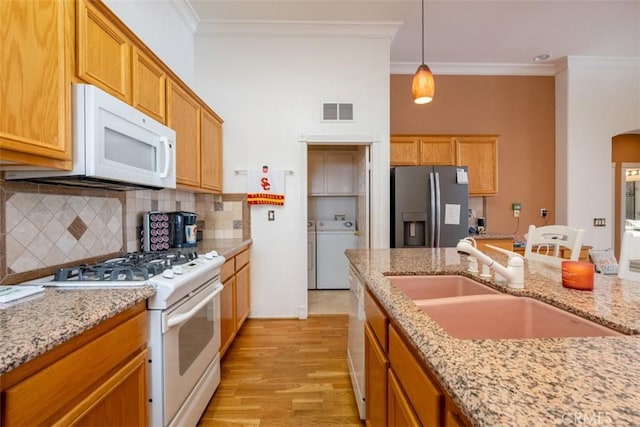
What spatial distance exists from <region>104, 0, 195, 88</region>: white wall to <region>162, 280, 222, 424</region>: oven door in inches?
77.9

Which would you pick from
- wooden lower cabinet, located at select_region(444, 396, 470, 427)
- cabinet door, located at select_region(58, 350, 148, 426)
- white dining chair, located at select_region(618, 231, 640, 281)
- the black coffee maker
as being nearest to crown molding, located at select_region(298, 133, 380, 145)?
the black coffee maker

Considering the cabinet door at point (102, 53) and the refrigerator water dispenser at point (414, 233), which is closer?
the cabinet door at point (102, 53)

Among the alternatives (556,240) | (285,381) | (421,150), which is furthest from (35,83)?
(421,150)

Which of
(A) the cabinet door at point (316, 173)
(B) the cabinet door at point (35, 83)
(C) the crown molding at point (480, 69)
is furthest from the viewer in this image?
(A) the cabinet door at point (316, 173)

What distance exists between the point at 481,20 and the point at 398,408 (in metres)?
3.68

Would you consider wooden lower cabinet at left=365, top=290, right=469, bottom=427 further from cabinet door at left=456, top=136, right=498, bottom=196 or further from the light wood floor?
cabinet door at left=456, top=136, right=498, bottom=196

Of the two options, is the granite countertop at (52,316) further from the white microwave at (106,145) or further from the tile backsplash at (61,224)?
the white microwave at (106,145)

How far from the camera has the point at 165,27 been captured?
256cm

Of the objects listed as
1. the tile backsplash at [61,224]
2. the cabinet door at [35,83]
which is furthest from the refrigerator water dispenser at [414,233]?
the cabinet door at [35,83]

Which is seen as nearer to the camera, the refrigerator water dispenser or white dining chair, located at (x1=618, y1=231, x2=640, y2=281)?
white dining chair, located at (x1=618, y1=231, x2=640, y2=281)

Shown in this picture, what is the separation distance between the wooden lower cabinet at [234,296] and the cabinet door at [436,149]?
249cm

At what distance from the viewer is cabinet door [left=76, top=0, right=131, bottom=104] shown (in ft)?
4.08

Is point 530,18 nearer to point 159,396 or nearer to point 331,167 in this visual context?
point 331,167

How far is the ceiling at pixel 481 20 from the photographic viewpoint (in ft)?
9.14
